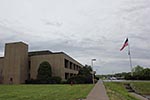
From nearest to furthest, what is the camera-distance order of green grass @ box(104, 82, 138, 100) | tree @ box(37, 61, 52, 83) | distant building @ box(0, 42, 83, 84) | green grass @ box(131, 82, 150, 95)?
green grass @ box(104, 82, 138, 100) < green grass @ box(131, 82, 150, 95) < tree @ box(37, 61, 52, 83) < distant building @ box(0, 42, 83, 84)

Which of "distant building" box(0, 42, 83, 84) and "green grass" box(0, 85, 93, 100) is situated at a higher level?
"distant building" box(0, 42, 83, 84)

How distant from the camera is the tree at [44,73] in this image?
5334 centimetres

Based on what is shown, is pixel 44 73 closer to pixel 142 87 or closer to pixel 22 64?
pixel 22 64

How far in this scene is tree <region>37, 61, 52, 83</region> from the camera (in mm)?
53344

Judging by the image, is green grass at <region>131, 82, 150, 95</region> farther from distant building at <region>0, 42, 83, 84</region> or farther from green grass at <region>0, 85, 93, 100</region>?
distant building at <region>0, 42, 83, 84</region>

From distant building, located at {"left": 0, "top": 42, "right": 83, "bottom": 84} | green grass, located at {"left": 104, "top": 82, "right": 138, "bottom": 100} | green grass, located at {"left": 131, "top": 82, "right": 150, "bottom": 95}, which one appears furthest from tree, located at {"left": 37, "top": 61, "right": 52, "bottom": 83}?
green grass, located at {"left": 104, "top": 82, "right": 138, "bottom": 100}

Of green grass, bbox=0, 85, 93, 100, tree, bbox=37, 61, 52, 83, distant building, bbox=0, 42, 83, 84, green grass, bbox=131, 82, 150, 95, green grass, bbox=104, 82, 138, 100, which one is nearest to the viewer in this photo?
green grass, bbox=0, 85, 93, 100

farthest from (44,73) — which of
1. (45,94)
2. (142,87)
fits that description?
(45,94)

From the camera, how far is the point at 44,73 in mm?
54094

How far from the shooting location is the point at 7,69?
58.2 metres

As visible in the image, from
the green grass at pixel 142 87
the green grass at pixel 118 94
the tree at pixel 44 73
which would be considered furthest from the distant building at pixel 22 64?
the green grass at pixel 118 94

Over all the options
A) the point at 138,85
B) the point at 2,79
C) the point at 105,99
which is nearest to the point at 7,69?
the point at 2,79

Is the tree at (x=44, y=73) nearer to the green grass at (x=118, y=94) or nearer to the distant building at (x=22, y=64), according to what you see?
the distant building at (x=22, y=64)

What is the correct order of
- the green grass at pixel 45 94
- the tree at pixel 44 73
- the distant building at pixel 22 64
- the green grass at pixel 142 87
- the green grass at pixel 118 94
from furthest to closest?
the distant building at pixel 22 64 → the tree at pixel 44 73 → the green grass at pixel 142 87 → the green grass at pixel 118 94 → the green grass at pixel 45 94
